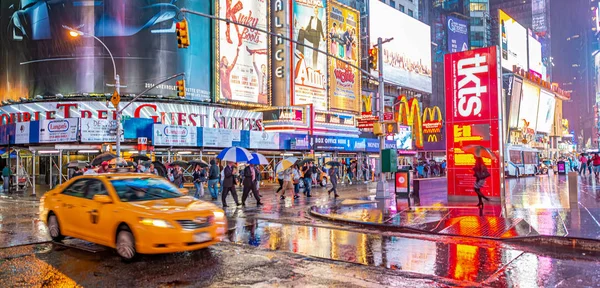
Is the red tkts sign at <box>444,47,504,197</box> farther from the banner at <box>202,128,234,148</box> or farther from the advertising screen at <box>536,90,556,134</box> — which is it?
the advertising screen at <box>536,90,556,134</box>

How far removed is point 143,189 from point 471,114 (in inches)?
519

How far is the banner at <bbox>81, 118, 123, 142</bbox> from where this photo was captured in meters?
29.1

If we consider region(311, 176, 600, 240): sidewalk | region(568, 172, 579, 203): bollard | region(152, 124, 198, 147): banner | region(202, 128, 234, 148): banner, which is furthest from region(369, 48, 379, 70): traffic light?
region(202, 128, 234, 148): banner

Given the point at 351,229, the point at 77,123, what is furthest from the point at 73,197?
the point at 77,123

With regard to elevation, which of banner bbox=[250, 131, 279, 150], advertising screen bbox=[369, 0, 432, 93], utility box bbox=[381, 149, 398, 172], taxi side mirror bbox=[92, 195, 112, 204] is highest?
advertising screen bbox=[369, 0, 432, 93]

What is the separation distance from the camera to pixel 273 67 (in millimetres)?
43938

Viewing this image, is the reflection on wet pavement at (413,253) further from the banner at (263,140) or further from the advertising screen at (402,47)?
the advertising screen at (402,47)

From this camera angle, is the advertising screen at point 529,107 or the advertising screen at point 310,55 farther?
the advertising screen at point 529,107

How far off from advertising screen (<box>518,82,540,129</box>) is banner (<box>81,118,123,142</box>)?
46874mm

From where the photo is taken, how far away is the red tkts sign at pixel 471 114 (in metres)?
17.2

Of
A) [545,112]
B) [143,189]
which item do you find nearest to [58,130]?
[143,189]

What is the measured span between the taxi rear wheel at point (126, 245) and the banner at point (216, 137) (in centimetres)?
2447

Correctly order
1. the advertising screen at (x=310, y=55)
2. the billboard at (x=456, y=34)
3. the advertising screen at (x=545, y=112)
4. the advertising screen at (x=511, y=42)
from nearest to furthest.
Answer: the advertising screen at (x=310, y=55)
the advertising screen at (x=545, y=112)
the advertising screen at (x=511, y=42)
the billboard at (x=456, y=34)

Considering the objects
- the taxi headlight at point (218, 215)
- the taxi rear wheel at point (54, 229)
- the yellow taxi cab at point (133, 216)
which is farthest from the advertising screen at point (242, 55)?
the taxi headlight at point (218, 215)
